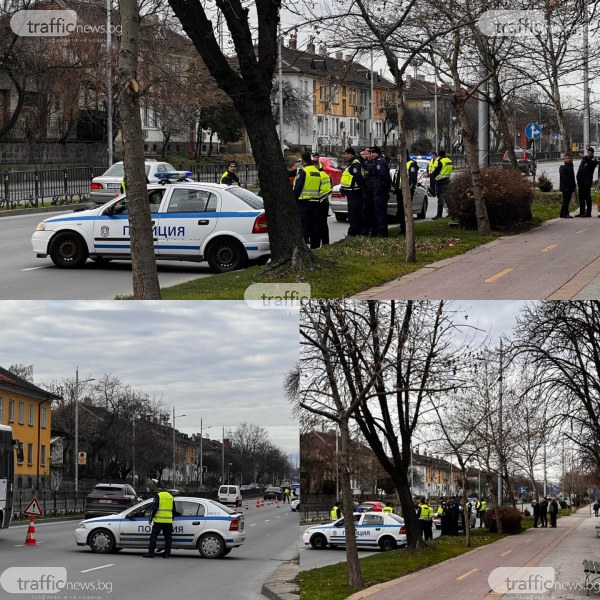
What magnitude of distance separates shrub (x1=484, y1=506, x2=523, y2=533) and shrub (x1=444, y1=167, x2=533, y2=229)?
12.4m

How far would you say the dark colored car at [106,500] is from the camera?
13406 millimetres

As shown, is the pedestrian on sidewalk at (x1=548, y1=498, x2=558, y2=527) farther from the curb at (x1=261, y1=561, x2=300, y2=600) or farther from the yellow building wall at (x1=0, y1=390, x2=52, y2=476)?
the curb at (x1=261, y1=561, x2=300, y2=600)

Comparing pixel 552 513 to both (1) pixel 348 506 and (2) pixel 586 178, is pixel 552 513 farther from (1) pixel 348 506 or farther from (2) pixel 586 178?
(1) pixel 348 506

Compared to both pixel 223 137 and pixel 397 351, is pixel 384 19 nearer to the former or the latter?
pixel 397 351

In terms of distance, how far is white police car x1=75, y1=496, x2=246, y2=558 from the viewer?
46.6 feet

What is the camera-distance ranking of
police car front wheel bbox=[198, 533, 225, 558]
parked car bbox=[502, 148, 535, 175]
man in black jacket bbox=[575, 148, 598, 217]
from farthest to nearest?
parked car bbox=[502, 148, 535, 175], man in black jacket bbox=[575, 148, 598, 217], police car front wheel bbox=[198, 533, 225, 558]

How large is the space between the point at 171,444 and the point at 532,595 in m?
6.60

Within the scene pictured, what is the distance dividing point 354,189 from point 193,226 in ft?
15.2

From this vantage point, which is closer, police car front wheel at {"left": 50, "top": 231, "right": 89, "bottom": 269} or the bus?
the bus

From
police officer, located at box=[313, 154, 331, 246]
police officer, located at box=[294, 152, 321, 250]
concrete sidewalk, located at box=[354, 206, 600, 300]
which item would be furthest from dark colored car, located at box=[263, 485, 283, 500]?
police officer, located at box=[313, 154, 331, 246]

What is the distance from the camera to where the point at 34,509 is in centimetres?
2006

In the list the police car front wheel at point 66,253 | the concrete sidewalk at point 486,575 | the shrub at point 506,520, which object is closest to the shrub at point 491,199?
the concrete sidewalk at point 486,575

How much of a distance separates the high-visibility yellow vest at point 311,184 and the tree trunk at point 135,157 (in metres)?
7.31

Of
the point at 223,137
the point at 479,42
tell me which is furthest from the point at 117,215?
the point at 223,137
